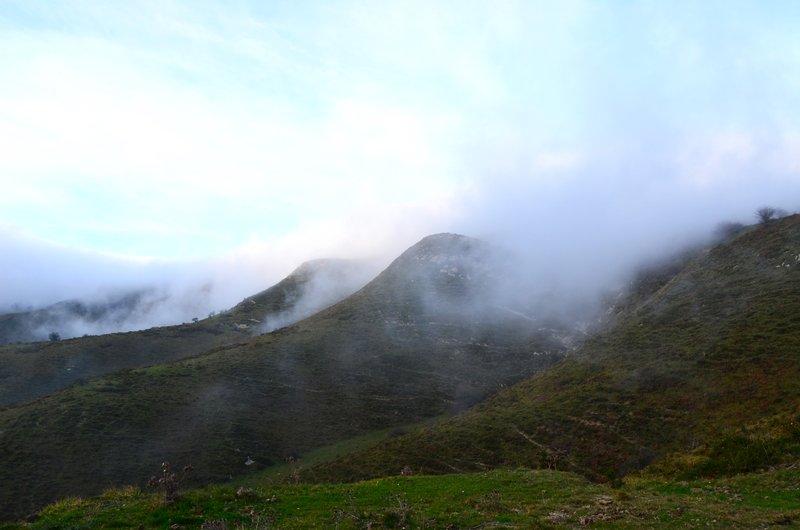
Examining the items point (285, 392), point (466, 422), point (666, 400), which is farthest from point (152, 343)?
point (666, 400)

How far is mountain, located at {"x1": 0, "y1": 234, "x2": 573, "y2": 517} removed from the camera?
55.2 m

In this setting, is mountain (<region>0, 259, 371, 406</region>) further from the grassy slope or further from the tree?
the tree

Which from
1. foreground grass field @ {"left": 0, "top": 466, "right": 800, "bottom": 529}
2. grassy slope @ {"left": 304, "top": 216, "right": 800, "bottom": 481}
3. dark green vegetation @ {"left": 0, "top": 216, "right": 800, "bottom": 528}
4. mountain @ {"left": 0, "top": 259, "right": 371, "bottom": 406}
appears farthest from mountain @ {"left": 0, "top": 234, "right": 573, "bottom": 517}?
foreground grass field @ {"left": 0, "top": 466, "right": 800, "bottom": 529}

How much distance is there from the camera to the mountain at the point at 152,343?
90.7 m

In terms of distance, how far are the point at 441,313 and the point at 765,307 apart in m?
63.8

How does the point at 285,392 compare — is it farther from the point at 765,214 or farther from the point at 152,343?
the point at 765,214

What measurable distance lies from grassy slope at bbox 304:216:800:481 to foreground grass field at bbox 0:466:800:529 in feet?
24.5

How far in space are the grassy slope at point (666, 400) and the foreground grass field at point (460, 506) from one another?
7469mm

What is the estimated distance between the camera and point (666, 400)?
46.5 meters

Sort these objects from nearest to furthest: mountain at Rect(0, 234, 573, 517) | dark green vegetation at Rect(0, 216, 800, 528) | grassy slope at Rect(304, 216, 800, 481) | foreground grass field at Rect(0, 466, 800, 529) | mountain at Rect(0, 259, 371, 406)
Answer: foreground grass field at Rect(0, 466, 800, 529)
dark green vegetation at Rect(0, 216, 800, 528)
grassy slope at Rect(304, 216, 800, 481)
mountain at Rect(0, 234, 573, 517)
mountain at Rect(0, 259, 371, 406)

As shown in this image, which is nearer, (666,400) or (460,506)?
(460,506)

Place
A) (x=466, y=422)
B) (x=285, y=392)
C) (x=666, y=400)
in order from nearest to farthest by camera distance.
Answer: (x=666, y=400)
(x=466, y=422)
(x=285, y=392)

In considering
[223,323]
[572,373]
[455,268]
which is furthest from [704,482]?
[223,323]

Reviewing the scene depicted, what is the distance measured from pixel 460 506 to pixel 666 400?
3576 cm
